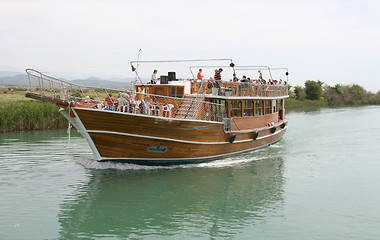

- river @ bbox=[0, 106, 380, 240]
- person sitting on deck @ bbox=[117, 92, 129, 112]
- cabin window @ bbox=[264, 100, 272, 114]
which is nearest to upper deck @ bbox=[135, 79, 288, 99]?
cabin window @ bbox=[264, 100, 272, 114]

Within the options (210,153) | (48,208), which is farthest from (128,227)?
(210,153)

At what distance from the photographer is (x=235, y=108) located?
19.9 meters

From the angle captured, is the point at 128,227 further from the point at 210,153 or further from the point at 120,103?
the point at 210,153

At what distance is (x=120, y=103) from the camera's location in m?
15.8

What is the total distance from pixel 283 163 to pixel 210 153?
4084mm

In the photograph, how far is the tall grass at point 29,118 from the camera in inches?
1150

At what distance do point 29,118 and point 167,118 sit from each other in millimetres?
18083

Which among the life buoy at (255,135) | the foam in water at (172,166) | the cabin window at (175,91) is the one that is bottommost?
the foam in water at (172,166)

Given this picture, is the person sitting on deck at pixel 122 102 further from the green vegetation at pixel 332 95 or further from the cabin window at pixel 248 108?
the green vegetation at pixel 332 95

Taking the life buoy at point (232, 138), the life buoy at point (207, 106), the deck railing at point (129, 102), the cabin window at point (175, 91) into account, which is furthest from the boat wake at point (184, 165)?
the cabin window at point (175, 91)

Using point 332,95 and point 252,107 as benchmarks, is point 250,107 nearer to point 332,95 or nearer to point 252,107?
point 252,107

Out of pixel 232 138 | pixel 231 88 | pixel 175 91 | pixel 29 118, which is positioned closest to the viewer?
pixel 175 91

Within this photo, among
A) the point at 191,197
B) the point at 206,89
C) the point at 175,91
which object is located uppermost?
the point at 206,89

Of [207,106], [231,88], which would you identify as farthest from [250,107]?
[207,106]
